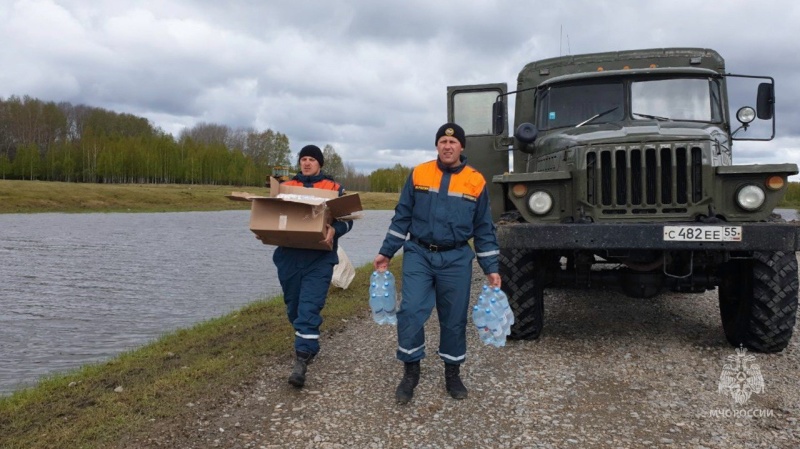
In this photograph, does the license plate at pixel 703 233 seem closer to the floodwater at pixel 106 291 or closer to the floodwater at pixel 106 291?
the floodwater at pixel 106 291

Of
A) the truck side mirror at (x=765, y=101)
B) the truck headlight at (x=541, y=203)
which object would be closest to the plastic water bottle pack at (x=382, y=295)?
the truck headlight at (x=541, y=203)

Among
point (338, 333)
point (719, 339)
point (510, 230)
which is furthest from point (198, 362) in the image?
point (719, 339)

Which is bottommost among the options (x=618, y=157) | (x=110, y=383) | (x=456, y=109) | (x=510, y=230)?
(x=110, y=383)

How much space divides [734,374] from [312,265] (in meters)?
3.71

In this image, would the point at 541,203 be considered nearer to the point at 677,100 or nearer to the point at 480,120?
the point at 677,100

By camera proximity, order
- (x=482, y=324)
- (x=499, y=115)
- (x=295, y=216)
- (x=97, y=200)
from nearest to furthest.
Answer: (x=482, y=324)
(x=295, y=216)
(x=499, y=115)
(x=97, y=200)

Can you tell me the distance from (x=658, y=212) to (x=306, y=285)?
318cm

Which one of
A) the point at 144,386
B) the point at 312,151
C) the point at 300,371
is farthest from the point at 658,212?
the point at 144,386

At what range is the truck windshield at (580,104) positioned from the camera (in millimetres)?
6934

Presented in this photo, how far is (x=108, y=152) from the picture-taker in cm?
8812

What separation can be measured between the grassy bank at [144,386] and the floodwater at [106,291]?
921 millimetres

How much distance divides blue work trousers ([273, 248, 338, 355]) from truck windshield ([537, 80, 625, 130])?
342 centimetres

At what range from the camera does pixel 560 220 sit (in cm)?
574

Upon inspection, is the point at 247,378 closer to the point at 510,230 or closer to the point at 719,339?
the point at 510,230
